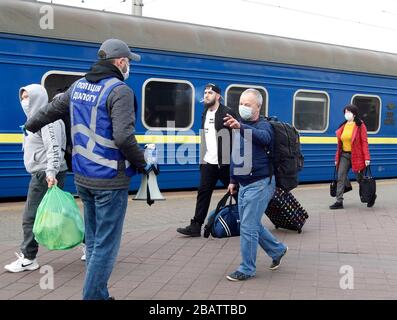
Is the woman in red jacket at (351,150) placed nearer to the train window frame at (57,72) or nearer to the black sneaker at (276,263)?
the black sneaker at (276,263)

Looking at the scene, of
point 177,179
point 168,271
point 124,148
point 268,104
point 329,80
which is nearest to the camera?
point 124,148

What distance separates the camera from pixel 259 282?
4.50 meters

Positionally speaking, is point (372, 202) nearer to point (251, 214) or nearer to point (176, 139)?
point (176, 139)

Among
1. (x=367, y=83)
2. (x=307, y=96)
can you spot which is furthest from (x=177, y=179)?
(x=367, y=83)

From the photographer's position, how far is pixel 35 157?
4.62 meters

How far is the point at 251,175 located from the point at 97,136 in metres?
1.55

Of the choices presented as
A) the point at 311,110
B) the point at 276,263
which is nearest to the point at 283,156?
the point at 276,263

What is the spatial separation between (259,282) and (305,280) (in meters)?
0.41

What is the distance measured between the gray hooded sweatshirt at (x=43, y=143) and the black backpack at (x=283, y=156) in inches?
70.6

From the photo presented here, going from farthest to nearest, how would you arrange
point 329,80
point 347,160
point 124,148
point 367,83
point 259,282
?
point 367,83 < point 329,80 < point 347,160 < point 259,282 < point 124,148

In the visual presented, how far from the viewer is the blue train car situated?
24.6 ft

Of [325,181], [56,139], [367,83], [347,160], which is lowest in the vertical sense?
[325,181]

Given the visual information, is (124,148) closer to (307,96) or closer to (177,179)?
(177,179)

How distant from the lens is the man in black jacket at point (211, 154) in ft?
19.6
